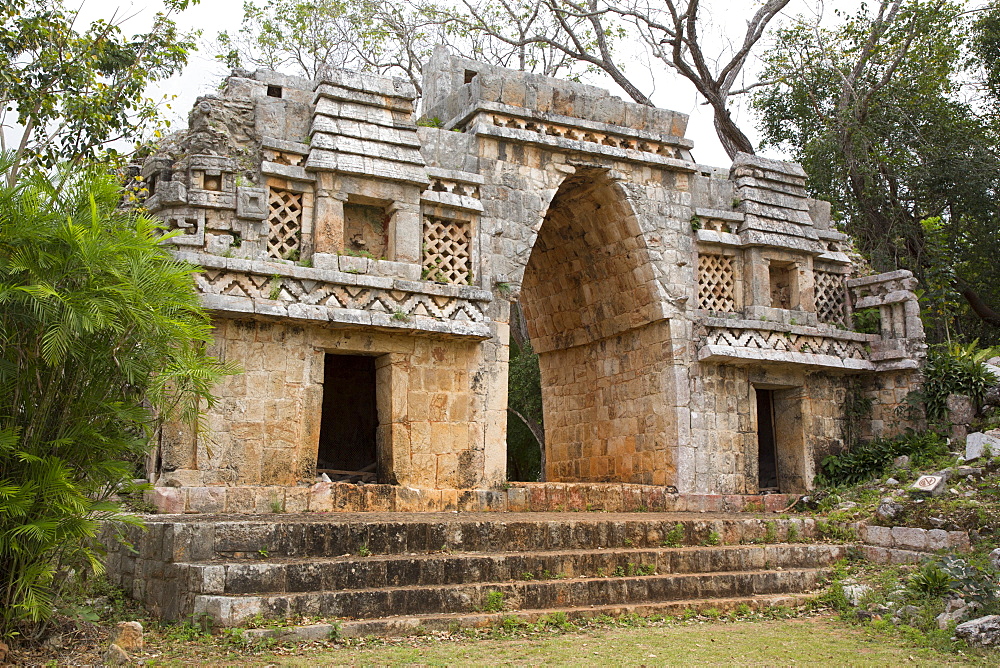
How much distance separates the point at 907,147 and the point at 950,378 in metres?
6.76

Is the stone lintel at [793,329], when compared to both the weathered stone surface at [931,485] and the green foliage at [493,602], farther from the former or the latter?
the green foliage at [493,602]

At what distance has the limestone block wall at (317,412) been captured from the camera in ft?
28.3

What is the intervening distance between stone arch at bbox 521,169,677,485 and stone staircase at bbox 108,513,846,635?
11.1 ft

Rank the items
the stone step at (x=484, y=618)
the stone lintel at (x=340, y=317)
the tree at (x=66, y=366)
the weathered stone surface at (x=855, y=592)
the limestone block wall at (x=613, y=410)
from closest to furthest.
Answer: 1. the tree at (x=66, y=366)
2. the stone step at (x=484, y=618)
3. the weathered stone surface at (x=855, y=592)
4. the stone lintel at (x=340, y=317)
5. the limestone block wall at (x=613, y=410)

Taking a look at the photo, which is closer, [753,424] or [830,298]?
[753,424]

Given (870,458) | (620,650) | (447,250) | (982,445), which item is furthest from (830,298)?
(620,650)

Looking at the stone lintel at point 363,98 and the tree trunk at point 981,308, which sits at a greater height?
the stone lintel at point 363,98

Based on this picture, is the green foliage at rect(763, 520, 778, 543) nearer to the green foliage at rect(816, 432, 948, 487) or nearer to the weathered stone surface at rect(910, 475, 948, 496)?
the weathered stone surface at rect(910, 475, 948, 496)

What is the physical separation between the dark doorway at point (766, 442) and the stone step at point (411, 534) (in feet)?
12.4

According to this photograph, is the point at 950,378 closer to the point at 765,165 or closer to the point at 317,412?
the point at 765,165

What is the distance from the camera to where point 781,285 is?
1273 centimetres

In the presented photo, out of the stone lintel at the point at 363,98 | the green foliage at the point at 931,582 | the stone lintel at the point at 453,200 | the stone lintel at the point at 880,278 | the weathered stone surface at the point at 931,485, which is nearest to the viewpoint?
the green foliage at the point at 931,582

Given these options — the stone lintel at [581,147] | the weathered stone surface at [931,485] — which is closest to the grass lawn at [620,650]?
the weathered stone surface at [931,485]

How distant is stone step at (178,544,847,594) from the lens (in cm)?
581
